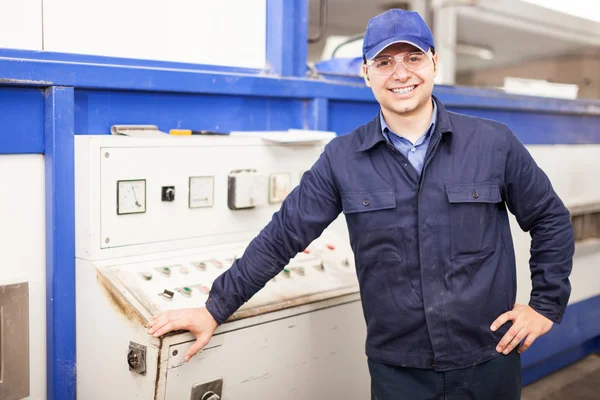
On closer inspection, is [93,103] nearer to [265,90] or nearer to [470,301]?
[265,90]

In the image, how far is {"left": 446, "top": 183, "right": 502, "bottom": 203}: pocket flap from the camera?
4.40 feet

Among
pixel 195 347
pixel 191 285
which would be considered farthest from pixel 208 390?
pixel 191 285

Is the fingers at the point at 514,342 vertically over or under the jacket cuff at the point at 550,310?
under

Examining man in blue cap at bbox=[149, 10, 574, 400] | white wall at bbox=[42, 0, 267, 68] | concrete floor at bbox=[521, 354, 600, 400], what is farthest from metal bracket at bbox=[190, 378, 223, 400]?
concrete floor at bbox=[521, 354, 600, 400]

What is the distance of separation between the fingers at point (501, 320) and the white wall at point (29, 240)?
103 centimetres

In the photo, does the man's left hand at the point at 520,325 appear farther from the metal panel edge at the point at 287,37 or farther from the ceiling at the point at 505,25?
the ceiling at the point at 505,25

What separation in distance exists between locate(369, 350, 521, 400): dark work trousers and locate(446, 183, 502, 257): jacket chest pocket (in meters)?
0.25

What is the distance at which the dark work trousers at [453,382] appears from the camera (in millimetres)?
1357

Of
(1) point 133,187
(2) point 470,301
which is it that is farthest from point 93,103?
(2) point 470,301

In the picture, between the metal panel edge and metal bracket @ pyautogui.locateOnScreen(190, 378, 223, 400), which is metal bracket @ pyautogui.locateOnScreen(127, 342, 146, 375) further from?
the metal panel edge

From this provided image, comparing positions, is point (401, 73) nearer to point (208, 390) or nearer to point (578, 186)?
point (208, 390)

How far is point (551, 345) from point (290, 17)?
1.89 metres

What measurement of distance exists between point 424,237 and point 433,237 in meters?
0.02

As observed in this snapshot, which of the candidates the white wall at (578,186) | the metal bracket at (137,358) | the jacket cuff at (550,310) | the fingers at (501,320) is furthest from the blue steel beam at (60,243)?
the white wall at (578,186)
